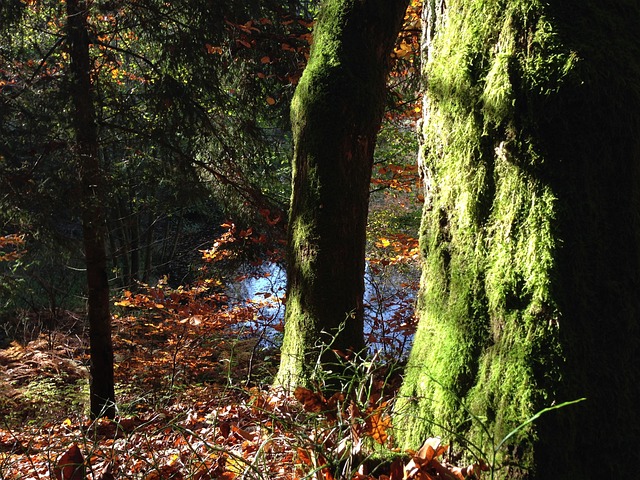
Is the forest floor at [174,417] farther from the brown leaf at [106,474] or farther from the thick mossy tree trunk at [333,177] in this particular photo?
the thick mossy tree trunk at [333,177]

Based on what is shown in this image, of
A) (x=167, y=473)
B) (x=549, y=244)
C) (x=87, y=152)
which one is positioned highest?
(x=87, y=152)

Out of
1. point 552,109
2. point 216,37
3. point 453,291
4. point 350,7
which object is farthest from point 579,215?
point 216,37

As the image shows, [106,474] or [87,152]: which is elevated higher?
[87,152]

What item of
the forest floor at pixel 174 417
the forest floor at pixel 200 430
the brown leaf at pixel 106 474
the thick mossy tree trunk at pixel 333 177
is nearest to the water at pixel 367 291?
the forest floor at pixel 174 417

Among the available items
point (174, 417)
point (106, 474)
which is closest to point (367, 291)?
point (174, 417)

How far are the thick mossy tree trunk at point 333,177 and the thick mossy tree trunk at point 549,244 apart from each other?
6.10ft

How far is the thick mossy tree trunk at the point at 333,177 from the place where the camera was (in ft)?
11.9

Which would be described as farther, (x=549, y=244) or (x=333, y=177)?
(x=333, y=177)

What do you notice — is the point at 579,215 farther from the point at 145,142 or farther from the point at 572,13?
the point at 145,142

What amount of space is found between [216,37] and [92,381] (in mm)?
4345

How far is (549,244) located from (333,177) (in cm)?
220

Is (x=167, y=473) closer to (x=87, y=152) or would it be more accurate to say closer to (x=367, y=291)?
(x=87, y=152)

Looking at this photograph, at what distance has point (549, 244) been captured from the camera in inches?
62.2

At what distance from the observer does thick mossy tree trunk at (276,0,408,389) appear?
11.9 ft
